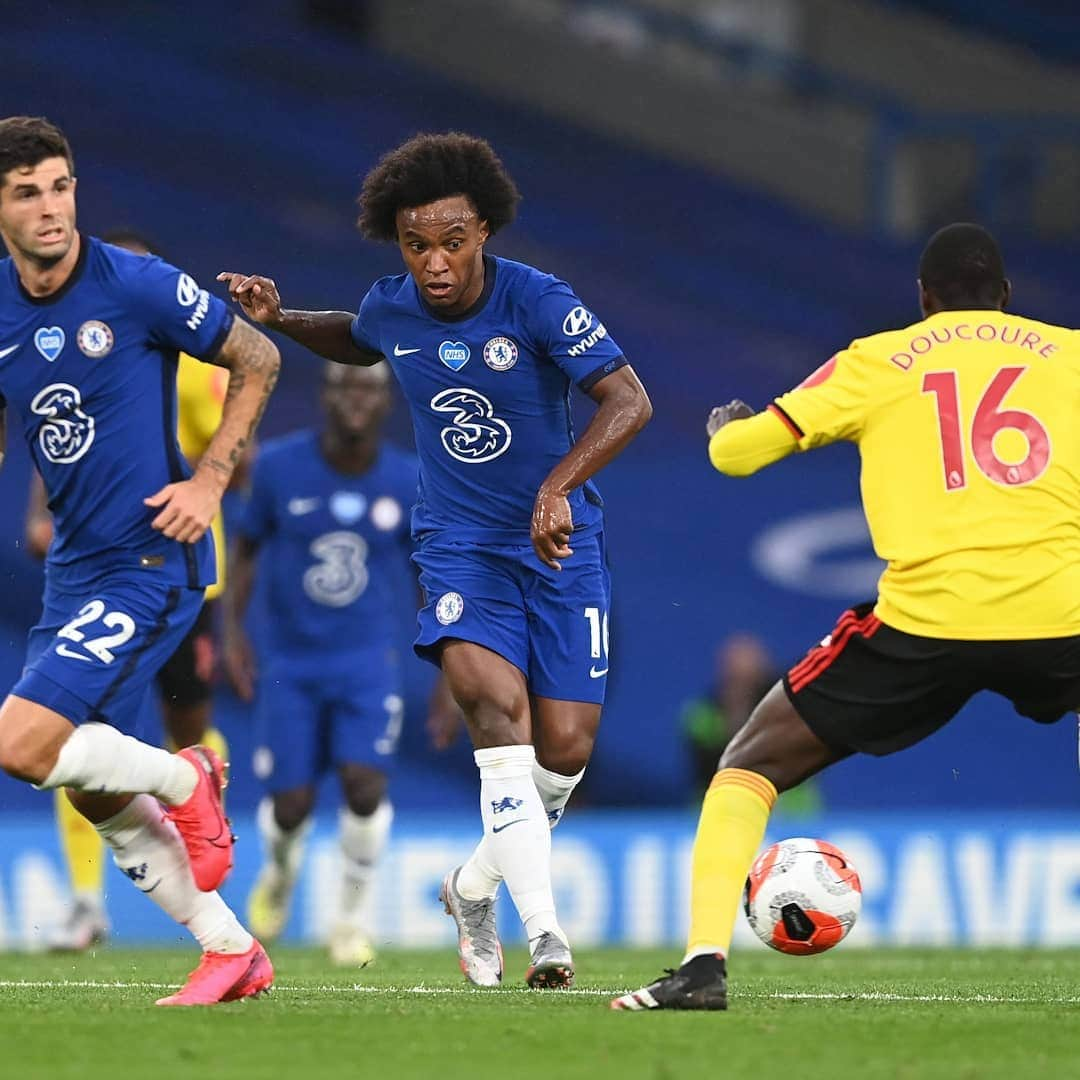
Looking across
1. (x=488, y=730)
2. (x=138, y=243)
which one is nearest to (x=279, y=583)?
(x=138, y=243)

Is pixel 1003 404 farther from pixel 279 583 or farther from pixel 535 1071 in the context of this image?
pixel 279 583

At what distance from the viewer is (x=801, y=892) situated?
6.52 meters

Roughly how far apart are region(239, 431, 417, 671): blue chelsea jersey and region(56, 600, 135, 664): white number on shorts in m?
4.49

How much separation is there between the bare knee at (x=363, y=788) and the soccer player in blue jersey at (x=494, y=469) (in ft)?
10.2

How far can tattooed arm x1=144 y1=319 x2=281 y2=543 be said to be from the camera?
638 centimetres

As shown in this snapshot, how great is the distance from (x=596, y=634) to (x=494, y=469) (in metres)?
0.62

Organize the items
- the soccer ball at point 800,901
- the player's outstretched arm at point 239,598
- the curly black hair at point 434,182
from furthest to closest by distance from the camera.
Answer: the player's outstretched arm at point 239,598 < the curly black hair at point 434,182 < the soccer ball at point 800,901

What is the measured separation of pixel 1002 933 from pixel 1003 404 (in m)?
Result: 7.38

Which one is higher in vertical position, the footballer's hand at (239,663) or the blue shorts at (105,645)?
the footballer's hand at (239,663)

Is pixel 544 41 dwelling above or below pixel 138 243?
above

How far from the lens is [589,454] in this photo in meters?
6.68

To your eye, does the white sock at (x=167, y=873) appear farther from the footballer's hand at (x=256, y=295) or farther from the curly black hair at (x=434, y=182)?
the curly black hair at (x=434, y=182)

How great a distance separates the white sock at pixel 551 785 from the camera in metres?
7.35

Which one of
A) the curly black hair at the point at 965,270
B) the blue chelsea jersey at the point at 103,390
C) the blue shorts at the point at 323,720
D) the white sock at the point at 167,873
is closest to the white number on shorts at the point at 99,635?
the blue chelsea jersey at the point at 103,390
